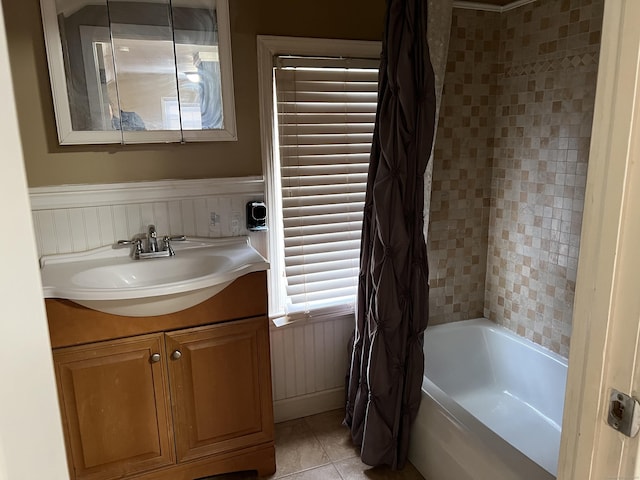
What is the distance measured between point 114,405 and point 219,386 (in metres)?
0.38

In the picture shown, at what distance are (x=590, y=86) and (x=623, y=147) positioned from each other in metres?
1.55

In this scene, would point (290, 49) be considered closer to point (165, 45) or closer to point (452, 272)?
point (165, 45)

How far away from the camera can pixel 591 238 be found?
774mm

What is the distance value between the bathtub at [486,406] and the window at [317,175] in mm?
620

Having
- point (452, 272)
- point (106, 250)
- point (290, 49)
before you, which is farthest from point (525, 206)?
point (106, 250)

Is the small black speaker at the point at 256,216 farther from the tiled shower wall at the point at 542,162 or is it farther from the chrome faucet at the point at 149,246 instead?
the tiled shower wall at the point at 542,162

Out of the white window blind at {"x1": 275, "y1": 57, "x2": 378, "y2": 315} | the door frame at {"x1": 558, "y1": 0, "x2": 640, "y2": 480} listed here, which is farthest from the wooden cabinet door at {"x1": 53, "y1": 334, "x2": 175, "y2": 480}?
the door frame at {"x1": 558, "y1": 0, "x2": 640, "y2": 480}

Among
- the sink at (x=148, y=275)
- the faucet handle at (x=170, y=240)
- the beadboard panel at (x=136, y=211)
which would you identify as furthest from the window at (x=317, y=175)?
the faucet handle at (x=170, y=240)

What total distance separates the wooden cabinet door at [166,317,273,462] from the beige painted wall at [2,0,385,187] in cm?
71

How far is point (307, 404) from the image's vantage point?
8.05 feet

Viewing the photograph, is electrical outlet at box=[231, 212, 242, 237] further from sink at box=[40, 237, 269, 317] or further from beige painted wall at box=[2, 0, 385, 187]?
beige painted wall at box=[2, 0, 385, 187]

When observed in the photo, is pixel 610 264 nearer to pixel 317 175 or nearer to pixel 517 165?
pixel 317 175

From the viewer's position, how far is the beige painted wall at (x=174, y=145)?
5.82 ft

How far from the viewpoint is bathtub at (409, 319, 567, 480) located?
171 centimetres
